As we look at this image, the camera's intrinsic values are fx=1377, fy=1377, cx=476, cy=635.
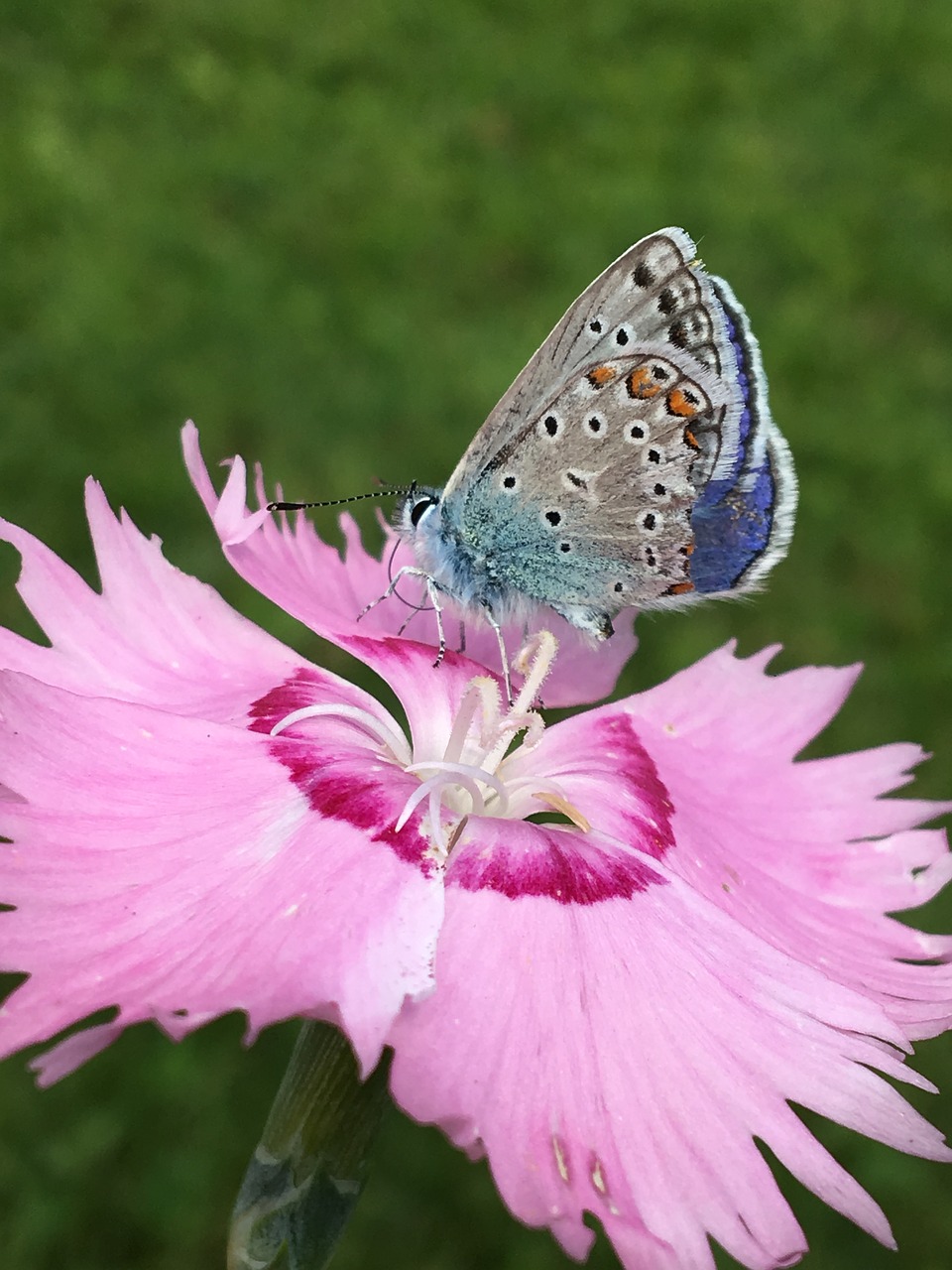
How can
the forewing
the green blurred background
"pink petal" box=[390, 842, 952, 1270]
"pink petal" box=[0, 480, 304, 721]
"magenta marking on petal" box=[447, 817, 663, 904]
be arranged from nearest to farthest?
"pink petal" box=[390, 842, 952, 1270] < "magenta marking on petal" box=[447, 817, 663, 904] < "pink petal" box=[0, 480, 304, 721] < the forewing < the green blurred background

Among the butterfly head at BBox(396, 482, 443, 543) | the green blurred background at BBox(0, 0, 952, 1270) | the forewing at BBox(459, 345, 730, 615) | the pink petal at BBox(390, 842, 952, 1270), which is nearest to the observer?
the pink petal at BBox(390, 842, 952, 1270)

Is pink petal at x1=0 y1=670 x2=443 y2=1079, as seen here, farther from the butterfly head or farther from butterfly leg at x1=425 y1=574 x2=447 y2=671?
the butterfly head

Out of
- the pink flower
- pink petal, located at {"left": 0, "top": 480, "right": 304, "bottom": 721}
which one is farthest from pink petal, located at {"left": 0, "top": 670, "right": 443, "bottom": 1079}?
pink petal, located at {"left": 0, "top": 480, "right": 304, "bottom": 721}

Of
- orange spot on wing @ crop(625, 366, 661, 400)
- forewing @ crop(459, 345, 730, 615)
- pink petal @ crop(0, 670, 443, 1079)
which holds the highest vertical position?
orange spot on wing @ crop(625, 366, 661, 400)

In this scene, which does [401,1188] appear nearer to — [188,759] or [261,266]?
[188,759]

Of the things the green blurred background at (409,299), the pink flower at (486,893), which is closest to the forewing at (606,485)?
the pink flower at (486,893)

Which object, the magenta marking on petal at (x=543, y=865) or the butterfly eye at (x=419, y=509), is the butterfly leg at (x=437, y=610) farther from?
the magenta marking on petal at (x=543, y=865)
